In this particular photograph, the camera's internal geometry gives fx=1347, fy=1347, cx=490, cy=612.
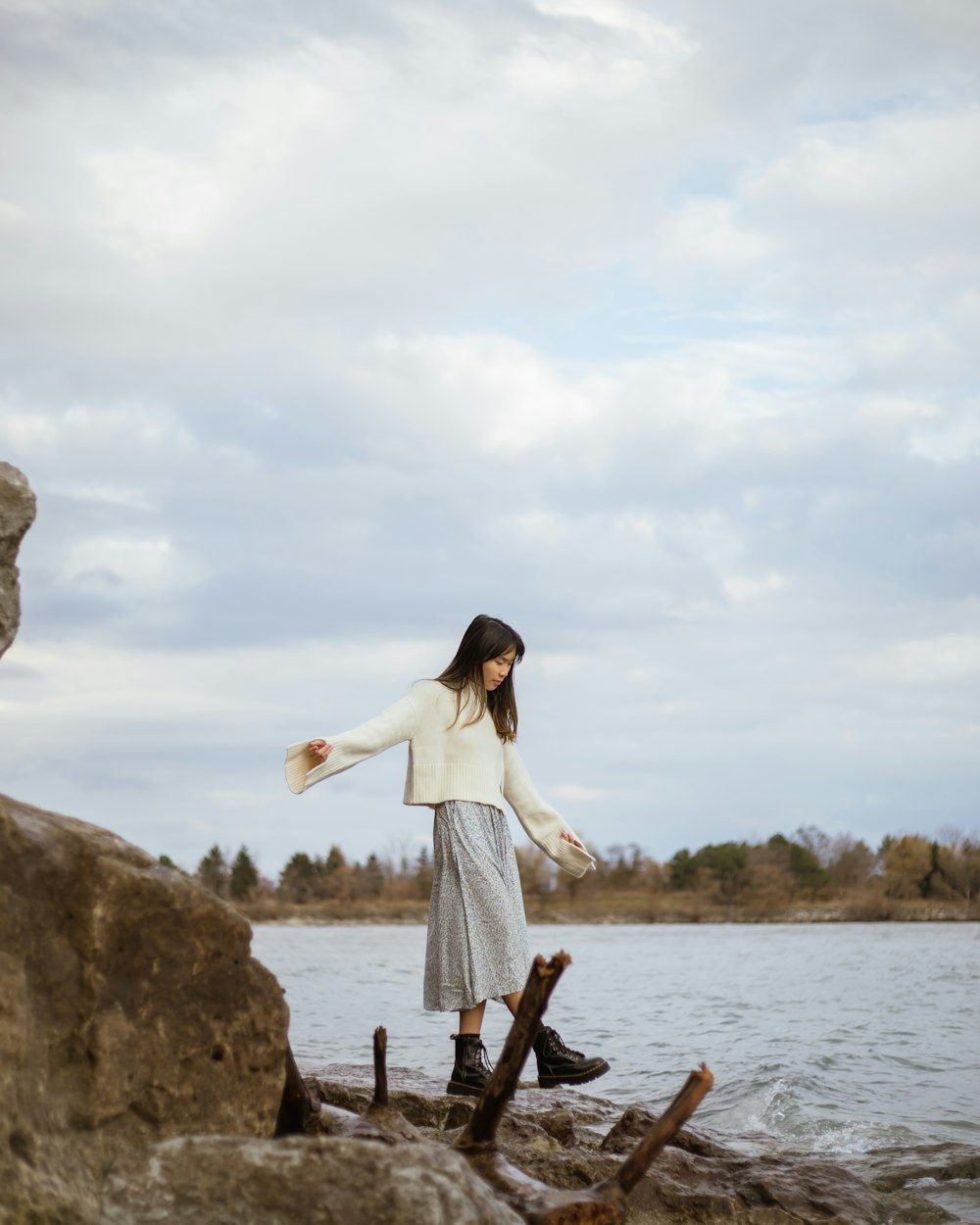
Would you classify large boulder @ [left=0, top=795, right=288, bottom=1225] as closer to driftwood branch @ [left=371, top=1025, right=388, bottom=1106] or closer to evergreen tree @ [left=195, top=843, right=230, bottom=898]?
driftwood branch @ [left=371, top=1025, right=388, bottom=1106]

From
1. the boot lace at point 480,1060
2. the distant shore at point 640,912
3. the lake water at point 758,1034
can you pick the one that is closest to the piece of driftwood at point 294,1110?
the boot lace at point 480,1060

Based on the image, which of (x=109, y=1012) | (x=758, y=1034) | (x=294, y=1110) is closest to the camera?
(x=109, y=1012)

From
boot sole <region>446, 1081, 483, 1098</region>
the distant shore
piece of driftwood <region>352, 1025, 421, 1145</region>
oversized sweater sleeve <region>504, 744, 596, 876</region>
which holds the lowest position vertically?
the distant shore

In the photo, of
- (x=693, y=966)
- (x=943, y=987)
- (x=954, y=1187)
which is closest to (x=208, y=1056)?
(x=954, y=1187)

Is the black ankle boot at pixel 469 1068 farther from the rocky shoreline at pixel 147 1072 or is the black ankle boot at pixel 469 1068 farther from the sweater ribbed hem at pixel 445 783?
the rocky shoreline at pixel 147 1072

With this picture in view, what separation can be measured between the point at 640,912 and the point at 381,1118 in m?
73.8

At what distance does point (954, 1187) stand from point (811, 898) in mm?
72678

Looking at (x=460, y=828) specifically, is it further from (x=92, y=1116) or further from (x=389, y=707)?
(x=92, y=1116)

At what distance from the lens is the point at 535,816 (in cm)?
661

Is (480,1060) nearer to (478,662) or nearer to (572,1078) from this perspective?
(572,1078)

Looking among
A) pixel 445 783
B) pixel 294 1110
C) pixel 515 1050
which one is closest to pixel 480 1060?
pixel 445 783

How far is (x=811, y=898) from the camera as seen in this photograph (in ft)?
248

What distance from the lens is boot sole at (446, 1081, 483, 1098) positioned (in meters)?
5.56

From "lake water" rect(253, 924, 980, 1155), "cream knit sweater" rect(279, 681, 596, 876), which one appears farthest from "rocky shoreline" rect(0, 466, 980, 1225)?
"lake water" rect(253, 924, 980, 1155)
